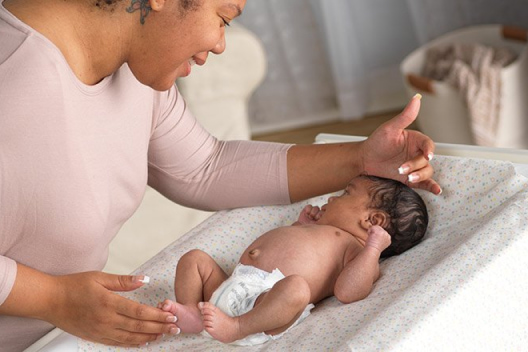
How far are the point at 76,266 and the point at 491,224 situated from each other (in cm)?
61

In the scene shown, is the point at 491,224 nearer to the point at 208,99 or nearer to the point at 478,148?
the point at 478,148

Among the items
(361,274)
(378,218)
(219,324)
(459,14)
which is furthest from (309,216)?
(459,14)

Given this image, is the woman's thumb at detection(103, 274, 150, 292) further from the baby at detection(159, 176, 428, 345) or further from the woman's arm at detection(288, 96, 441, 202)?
the woman's arm at detection(288, 96, 441, 202)

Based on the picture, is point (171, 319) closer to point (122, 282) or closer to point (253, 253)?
point (122, 282)

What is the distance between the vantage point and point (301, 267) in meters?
1.26

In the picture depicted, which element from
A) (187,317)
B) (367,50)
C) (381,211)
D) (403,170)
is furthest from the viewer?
(367,50)

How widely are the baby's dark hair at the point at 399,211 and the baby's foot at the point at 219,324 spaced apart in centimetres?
33

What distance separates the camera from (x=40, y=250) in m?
1.12

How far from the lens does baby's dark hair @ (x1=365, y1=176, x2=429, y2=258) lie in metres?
1.30

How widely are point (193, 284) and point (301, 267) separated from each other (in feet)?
0.57

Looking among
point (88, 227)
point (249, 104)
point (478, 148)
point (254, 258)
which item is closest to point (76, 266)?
point (88, 227)

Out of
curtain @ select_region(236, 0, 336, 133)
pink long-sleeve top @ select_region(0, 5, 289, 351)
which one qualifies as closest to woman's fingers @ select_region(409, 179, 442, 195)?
pink long-sleeve top @ select_region(0, 5, 289, 351)

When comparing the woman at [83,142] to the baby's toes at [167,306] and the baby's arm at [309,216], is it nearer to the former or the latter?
the baby's toes at [167,306]

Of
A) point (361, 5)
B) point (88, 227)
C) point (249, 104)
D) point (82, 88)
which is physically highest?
point (82, 88)
